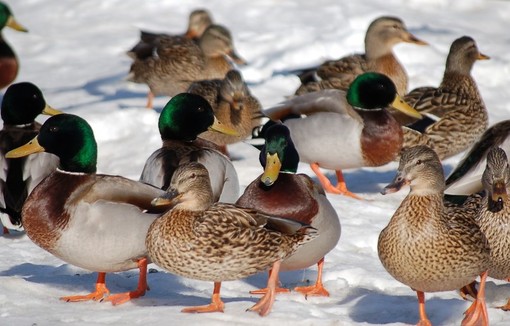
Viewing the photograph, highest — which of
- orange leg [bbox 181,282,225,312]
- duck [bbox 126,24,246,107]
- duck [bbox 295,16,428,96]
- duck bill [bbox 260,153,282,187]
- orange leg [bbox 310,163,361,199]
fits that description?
duck bill [bbox 260,153,282,187]

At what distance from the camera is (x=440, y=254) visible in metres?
5.18

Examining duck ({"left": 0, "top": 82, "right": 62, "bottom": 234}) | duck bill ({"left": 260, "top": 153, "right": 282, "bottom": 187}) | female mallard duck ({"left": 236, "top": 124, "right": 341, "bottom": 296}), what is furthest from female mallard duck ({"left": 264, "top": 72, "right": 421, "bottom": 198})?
duck bill ({"left": 260, "top": 153, "right": 282, "bottom": 187})

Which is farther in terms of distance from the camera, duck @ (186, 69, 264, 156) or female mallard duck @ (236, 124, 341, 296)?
duck @ (186, 69, 264, 156)

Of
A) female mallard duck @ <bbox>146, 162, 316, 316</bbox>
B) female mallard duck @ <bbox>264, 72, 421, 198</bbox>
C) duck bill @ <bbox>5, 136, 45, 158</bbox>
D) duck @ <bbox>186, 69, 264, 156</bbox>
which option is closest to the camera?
female mallard duck @ <bbox>146, 162, 316, 316</bbox>

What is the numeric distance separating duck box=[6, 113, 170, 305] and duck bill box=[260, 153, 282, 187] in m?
0.55

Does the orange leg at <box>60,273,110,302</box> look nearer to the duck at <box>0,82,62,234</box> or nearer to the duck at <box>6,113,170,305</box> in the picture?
the duck at <box>6,113,170,305</box>

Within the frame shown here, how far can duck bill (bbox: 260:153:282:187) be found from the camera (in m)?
5.91

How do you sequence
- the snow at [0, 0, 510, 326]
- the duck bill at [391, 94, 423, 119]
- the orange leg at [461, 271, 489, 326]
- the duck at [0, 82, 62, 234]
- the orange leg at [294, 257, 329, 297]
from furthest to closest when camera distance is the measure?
the duck bill at [391, 94, 423, 119] → the duck at [0, 82, 62, 234] → the orange leg at [294, 257, 329, 297] → the snow at [0, 0, 510, 326] → the orange leg at [461, 271, 489, 326]

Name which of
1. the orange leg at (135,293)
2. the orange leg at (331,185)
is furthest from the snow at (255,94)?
the orange leg at (331,185)

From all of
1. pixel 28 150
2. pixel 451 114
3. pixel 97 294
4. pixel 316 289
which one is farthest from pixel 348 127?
pixel 97 294

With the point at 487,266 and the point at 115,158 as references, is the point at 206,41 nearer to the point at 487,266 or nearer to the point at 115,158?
the point at 115,158

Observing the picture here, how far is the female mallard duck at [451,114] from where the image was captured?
29.2 feet

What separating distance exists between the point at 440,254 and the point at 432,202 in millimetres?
276

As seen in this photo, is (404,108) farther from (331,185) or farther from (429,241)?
(429,241)
